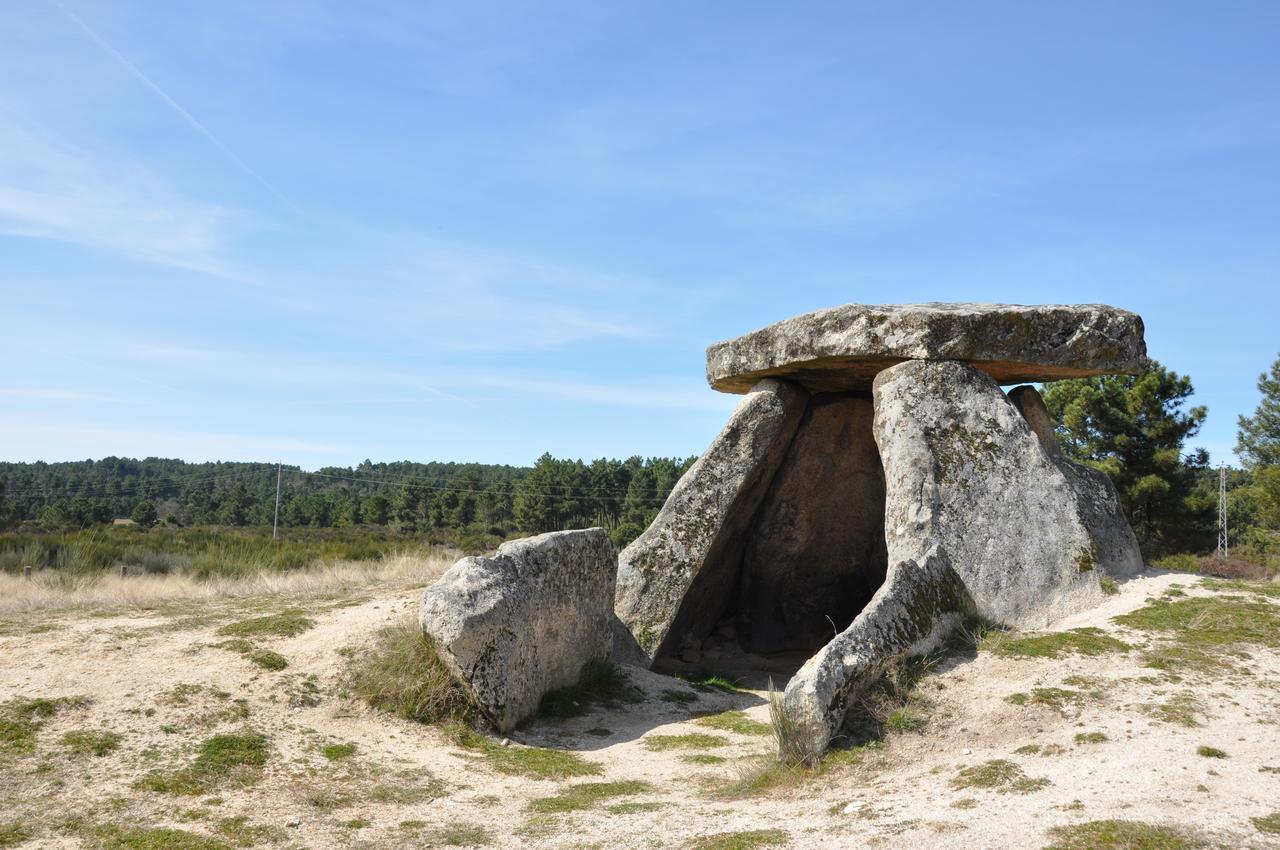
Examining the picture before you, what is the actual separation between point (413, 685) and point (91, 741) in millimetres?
2444

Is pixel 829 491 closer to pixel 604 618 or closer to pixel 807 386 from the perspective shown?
pixel 807 386

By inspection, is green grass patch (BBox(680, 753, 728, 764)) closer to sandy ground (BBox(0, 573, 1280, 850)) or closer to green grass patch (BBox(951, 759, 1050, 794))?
sandy ground (BBox(0, 573, 1280, 850))

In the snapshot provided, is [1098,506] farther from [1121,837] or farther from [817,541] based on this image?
[1121,837]

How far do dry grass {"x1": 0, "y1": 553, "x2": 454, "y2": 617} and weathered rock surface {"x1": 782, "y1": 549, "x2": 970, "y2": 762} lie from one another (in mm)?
7533

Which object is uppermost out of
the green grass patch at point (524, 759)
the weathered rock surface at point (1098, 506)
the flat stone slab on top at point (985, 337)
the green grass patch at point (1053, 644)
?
the flat stone slab on top at point (985, 337)

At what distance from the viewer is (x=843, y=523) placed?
47.0 feet

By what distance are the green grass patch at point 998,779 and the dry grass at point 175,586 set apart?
349 inches

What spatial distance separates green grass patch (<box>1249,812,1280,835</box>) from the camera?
5.13 metres

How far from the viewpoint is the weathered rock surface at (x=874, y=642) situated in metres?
7.30

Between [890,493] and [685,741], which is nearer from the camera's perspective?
[685,741]

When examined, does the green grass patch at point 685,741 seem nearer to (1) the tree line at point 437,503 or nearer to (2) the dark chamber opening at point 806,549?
(2) the dark chamber opening at point 806,549

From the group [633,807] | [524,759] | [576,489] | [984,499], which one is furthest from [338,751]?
[576,489]

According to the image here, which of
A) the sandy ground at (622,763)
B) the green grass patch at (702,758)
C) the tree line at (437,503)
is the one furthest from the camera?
the tree line at (437,503)

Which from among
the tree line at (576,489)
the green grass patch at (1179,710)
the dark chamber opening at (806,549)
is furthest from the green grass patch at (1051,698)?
the tree line at (576,489)
